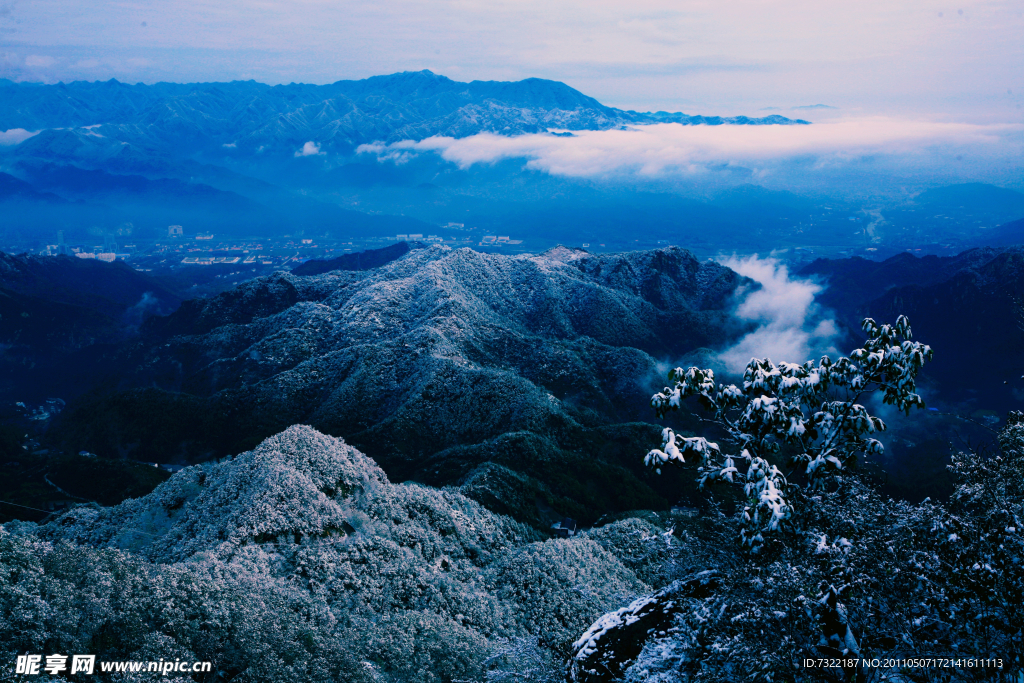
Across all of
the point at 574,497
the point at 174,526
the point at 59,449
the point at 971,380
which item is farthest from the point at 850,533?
the point at 971,380

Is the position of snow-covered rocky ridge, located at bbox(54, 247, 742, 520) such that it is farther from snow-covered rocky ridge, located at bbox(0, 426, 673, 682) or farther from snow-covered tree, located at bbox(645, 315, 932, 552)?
snow-covered tree, located at bbox(645, 315, 932, 552)

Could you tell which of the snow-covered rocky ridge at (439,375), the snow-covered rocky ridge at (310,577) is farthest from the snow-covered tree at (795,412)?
the snow-covered rocky ridge at (439,375)

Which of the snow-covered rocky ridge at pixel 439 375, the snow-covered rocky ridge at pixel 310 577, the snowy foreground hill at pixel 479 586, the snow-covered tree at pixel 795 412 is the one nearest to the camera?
the snowy foreground hill at pixel 479 586

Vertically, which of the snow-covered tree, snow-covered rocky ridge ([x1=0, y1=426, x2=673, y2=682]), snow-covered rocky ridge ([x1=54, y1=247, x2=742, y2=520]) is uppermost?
the snow-covered tree

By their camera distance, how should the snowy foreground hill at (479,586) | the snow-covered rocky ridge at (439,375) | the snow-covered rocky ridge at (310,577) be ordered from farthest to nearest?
the snow-covered rocky ridge at (439,375) < the snow-covered rocky ridge at (310,577) < the snowy foreground hill at (479,586)

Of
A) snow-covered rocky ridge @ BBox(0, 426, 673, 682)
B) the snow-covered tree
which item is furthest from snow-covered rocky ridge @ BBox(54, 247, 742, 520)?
the snow-covered tree

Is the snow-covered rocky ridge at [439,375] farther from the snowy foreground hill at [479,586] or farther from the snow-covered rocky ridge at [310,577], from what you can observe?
the snowy foreground hill at [479,586]
